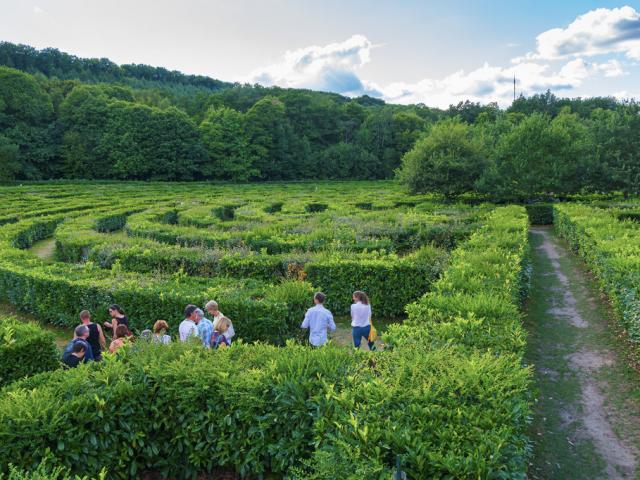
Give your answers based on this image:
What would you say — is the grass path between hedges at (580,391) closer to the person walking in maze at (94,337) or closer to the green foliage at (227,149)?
the person walking in maze at (94,337)

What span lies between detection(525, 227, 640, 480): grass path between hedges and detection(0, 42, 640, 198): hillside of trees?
67.7ft

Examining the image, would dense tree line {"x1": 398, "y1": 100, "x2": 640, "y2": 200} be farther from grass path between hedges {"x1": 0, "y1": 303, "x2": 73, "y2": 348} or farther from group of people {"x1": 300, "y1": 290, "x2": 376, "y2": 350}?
grass path between hedges {"x1": 0, "y1": 303, "x2": 73, "y2": 348}

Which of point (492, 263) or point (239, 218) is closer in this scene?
point (492, 263)

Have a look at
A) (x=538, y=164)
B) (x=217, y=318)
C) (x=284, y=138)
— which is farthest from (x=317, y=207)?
(x=284, y=138)

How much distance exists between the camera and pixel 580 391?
8.13m

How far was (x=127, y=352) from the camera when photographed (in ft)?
20.4

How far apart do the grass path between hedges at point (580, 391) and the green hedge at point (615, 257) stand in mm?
658

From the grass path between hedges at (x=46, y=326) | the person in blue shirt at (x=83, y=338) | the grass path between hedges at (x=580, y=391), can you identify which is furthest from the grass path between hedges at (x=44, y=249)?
the grass path between hedges at (x=580, y=391)

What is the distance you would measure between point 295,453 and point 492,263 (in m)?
7.42

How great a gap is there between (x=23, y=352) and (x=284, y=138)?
219ft

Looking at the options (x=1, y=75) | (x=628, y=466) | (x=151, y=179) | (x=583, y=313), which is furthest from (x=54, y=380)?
(x=1, y=75)

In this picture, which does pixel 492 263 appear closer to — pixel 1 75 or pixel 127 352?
pixel 127 352

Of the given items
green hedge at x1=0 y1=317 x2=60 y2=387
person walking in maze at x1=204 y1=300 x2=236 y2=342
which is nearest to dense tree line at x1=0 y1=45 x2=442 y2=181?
green hedge at x1=0 y1=317 x2=60 y2=387

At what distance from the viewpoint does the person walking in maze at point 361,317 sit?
30.3ft
